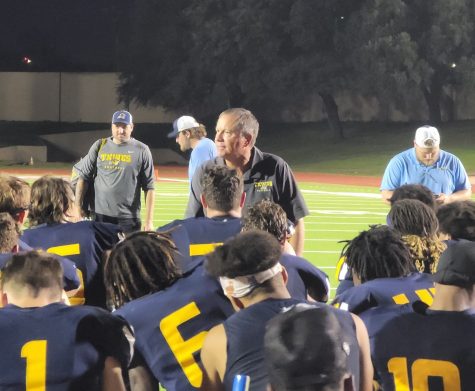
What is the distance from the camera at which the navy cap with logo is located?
13.1 feet

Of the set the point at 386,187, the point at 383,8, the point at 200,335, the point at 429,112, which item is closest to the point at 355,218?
the point at 386,187

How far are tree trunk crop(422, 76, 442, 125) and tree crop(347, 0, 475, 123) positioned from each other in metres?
1.25

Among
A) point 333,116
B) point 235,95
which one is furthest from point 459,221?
point 235,95

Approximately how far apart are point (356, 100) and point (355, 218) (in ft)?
125

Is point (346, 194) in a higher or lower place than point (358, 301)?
lower

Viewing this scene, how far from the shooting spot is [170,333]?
4340 millimetres

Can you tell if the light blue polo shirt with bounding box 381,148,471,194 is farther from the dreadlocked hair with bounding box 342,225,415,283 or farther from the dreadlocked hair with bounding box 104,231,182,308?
the dreadlocked hair with bounding box 104,231,182,308

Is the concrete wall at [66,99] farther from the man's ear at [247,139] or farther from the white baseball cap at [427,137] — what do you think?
the man's ear at [247,139]

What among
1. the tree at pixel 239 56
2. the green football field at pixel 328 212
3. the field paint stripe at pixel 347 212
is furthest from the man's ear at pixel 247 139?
the tree at pixel 239 56

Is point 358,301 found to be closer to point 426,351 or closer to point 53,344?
point 426,351

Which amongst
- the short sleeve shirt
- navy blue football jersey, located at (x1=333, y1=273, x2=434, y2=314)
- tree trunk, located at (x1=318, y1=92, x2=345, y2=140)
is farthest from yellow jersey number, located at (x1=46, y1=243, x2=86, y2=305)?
tree trunk, located at (x1=318, y1=92, x2=345, y2=140)

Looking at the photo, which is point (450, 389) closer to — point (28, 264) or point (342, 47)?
point (28, 264)

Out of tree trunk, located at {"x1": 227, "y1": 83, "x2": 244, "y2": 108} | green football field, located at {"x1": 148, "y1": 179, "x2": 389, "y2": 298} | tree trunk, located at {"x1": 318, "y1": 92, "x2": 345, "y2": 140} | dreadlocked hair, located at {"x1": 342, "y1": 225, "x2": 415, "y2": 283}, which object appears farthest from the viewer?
tree trunk, located at {"x1": 227, "y1": 83, "x2": 244, "y2": 108}

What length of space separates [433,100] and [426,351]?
48.8 metres
